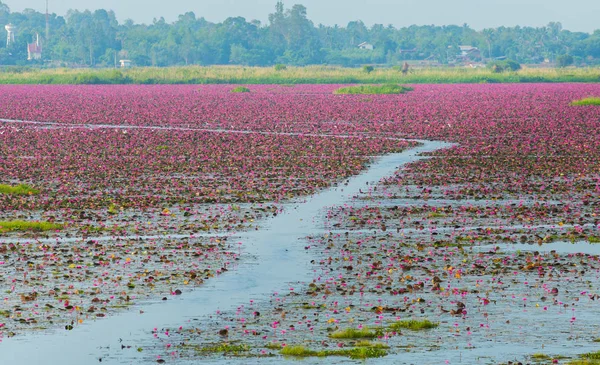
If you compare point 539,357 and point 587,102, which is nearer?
point 539,357

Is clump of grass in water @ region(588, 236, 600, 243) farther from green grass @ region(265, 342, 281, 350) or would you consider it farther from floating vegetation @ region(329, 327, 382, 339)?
green grass @ region(265, 342, 281, 350)

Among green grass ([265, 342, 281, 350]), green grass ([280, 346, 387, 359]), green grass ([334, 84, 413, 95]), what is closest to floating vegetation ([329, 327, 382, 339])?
green grass ([280, 346, 387, 359])

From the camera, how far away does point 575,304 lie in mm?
15531

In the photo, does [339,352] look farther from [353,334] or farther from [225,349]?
[225,349]

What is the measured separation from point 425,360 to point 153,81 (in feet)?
422

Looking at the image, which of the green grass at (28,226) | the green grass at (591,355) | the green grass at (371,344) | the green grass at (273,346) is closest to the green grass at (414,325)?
the green grass at (371,344)

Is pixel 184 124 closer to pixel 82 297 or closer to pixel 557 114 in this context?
pixel 557 114

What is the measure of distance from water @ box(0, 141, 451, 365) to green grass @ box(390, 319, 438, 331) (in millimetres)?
2570

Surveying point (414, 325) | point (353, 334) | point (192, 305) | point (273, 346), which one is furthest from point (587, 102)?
point (273, 346)

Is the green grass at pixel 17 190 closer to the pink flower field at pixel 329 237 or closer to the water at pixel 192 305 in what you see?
the pink flower field at pixel 329 237

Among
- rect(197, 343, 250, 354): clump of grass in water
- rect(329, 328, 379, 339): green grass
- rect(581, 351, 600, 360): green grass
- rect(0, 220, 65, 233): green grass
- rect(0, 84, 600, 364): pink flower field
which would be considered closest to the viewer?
rect(581, 351, 600, 360): green grass

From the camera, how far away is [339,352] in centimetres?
1313

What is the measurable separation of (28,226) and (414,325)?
10.9 m

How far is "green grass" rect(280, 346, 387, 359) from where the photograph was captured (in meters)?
13.0
